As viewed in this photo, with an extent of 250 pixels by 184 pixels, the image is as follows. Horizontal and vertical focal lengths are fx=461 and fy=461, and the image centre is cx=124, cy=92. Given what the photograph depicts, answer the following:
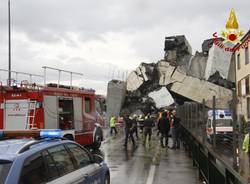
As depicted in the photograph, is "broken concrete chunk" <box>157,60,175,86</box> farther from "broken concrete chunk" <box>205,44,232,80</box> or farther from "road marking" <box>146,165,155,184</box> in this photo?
"road marking" <box>146,165,155,184</box>

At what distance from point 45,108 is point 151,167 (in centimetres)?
436

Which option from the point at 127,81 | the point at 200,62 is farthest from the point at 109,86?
the point at 200,62

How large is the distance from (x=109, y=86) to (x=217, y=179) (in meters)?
43.7

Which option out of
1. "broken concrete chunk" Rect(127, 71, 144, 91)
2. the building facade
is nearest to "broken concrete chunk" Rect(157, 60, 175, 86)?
"broken concrete chunk" Rect(127, 71, 144, 91)

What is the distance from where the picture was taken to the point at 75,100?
58.8 feet

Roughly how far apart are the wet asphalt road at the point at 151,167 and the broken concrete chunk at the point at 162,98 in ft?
90.6

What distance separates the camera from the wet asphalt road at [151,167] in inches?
466

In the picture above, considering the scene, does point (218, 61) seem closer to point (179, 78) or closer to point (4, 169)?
point (179, 78)

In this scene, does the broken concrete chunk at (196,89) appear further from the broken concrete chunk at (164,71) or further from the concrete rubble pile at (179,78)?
the broken concrete chunk at (164,71)

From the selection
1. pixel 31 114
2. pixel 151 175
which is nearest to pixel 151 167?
pixel 151 175

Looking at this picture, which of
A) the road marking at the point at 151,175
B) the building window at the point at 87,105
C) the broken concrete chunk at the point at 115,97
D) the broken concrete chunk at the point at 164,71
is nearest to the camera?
the road marking at the point at 151,175

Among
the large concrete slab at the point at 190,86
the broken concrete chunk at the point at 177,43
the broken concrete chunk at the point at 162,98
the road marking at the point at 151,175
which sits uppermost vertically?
the broken concrete chunk at the point at 177,43

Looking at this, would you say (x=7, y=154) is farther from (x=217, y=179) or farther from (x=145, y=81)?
(x=145, y=81)

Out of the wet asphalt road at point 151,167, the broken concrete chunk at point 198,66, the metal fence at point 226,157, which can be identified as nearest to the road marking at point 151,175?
the wet asphalt road at point 151,167
